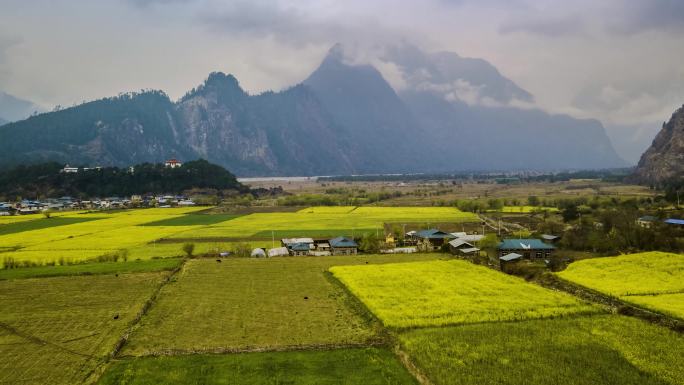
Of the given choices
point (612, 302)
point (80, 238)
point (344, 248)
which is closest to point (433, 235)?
point (344, 248)

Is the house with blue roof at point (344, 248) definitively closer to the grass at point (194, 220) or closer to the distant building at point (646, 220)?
the grass at point (194, 220)

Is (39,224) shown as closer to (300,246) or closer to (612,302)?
(300,246)

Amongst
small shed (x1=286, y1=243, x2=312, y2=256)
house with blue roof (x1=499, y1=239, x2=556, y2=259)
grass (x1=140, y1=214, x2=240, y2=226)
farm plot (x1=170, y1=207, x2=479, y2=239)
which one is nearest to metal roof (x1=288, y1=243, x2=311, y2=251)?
small shed (x1=286, y1=243, x2=312, y2=256)

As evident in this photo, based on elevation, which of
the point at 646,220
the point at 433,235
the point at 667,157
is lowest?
the point at 433,235

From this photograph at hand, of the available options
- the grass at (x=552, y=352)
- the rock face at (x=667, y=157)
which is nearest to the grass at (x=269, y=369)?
the grass at (x=552, y=352)

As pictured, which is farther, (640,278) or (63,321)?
(640,278)
